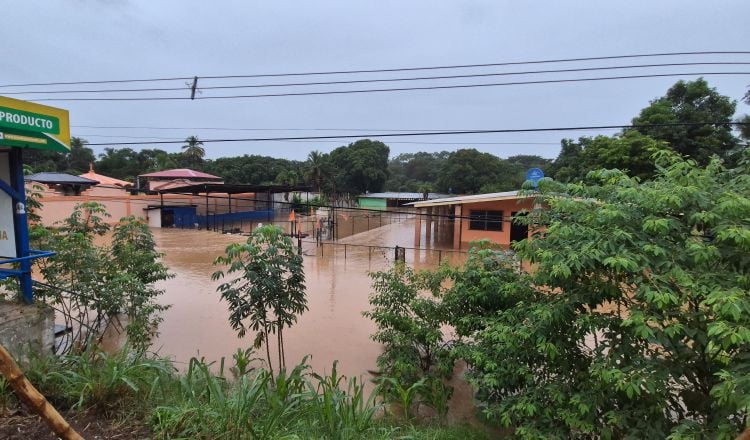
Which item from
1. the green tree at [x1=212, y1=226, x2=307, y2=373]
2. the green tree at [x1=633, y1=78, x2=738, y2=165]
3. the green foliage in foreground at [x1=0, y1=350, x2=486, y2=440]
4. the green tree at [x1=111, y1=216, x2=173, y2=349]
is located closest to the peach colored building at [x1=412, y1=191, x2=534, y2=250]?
the green tree at [x1=633, y1=78, x2=738, y2=165]

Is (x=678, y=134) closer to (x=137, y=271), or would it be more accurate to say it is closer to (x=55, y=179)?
(x=137, y=271)

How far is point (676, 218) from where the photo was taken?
3.41 meters

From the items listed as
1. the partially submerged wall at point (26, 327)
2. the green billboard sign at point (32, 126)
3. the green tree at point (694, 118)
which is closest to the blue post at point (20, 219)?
the partially submerged wall at point (26, 327)

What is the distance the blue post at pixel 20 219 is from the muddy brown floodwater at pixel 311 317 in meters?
2.86

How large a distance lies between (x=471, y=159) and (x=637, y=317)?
47.3m

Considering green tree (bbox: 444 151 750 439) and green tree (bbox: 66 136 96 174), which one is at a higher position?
green tree (bbox: 66 136 96 174)

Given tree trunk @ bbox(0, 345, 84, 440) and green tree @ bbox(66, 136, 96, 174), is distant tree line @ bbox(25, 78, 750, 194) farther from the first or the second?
tree trunk @ bbox(0, 345, 84, 440)

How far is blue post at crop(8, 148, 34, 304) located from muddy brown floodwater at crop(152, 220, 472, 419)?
9.38ft

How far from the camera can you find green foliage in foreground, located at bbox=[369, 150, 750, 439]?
279 cm

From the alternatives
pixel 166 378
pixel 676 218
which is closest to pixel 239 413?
pixel 166 378

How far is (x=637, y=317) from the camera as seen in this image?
9.27 ft

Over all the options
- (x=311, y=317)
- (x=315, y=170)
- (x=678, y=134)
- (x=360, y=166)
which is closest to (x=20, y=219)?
(x=311, y=317)

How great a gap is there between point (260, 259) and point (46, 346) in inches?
103

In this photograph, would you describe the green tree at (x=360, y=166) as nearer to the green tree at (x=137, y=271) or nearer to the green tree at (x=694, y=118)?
the green tree at (x=694, y=118)
